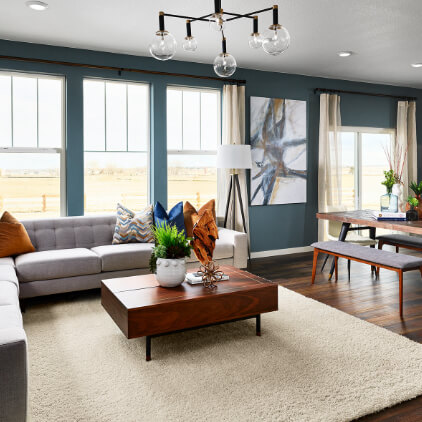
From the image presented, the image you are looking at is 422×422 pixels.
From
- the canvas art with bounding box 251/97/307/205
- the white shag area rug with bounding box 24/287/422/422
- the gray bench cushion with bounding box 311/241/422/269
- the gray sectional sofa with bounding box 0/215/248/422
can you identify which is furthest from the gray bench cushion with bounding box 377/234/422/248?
the canvas art with bounding box 251/97/307/205

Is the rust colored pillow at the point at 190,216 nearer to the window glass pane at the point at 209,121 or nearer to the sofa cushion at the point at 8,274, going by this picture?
the window glass pane at the point at 209,121

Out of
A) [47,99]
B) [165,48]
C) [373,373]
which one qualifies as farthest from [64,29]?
[373,373]

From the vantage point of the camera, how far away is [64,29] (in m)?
4.14

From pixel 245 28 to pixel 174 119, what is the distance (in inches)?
65.8

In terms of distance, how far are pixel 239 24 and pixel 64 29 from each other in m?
1.73

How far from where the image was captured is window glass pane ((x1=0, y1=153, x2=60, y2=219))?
467cm

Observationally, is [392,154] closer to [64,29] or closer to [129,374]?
A: [64,29]

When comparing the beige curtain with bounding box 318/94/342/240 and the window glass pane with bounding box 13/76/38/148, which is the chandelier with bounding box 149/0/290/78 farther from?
the beige curtain with bounding box 318/94/342/240

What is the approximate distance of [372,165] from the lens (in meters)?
7.18

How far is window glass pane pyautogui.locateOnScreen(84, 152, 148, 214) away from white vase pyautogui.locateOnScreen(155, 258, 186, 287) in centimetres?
244

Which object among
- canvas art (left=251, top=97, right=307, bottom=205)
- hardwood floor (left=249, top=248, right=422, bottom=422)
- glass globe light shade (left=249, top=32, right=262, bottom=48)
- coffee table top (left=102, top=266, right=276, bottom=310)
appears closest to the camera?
hardwood floor (left=249, top=248, right=422, bottom=422)

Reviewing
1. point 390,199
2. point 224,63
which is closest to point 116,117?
point 224,63

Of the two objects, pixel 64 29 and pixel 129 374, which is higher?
pixel 64 29

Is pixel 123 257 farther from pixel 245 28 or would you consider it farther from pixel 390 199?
pixel 390 199
